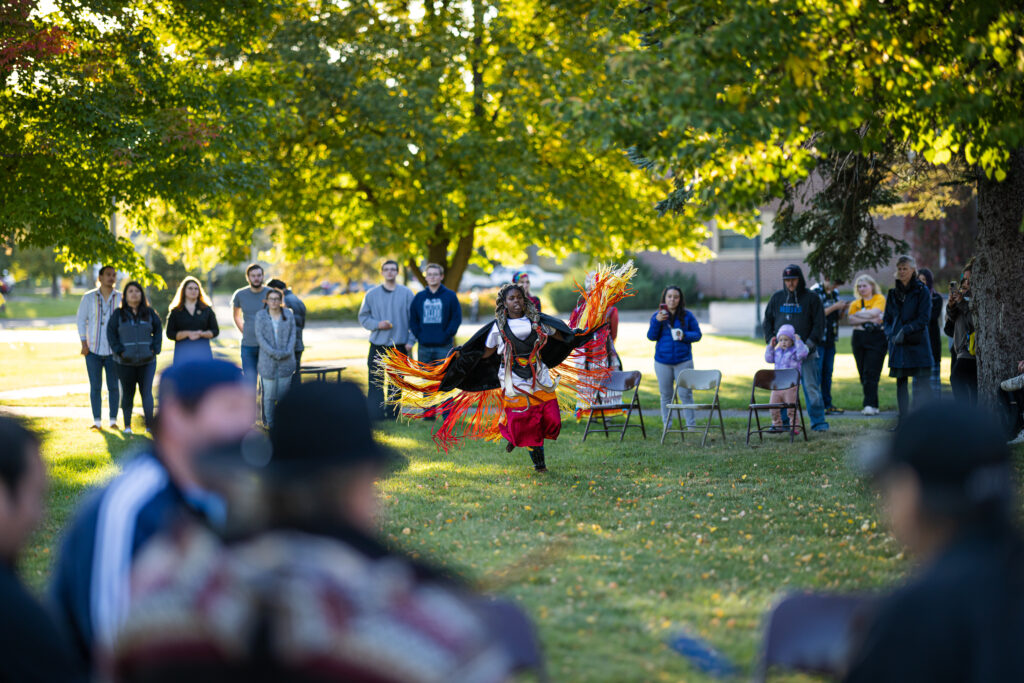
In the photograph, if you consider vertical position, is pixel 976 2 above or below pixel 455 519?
above

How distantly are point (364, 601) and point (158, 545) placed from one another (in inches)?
21.9

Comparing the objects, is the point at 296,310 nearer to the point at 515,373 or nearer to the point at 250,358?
the point at 250,358

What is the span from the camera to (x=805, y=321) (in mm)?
11672

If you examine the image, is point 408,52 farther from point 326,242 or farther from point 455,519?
point 455,519

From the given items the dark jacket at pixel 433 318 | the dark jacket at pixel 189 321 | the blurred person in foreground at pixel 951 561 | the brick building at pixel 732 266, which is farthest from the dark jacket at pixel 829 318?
the brick building at pixel 732 266

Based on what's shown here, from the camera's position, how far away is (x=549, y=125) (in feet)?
57.2

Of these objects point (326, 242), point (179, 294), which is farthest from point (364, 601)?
point (326, 242)

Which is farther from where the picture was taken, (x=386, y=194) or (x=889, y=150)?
(x=386, y=194)

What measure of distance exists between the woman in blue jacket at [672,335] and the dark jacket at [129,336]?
5692 mm

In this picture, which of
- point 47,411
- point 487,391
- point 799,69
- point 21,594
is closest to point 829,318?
point 487,391

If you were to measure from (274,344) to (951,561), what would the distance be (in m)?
10.3

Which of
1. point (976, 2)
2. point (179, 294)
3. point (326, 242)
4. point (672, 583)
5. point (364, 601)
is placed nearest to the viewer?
point (364, 601)

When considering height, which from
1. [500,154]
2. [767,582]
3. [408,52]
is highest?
[408,52]

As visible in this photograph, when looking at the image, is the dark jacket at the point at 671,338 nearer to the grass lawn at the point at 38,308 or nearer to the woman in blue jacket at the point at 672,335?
the woman in blue jacket at the point at 672,335
